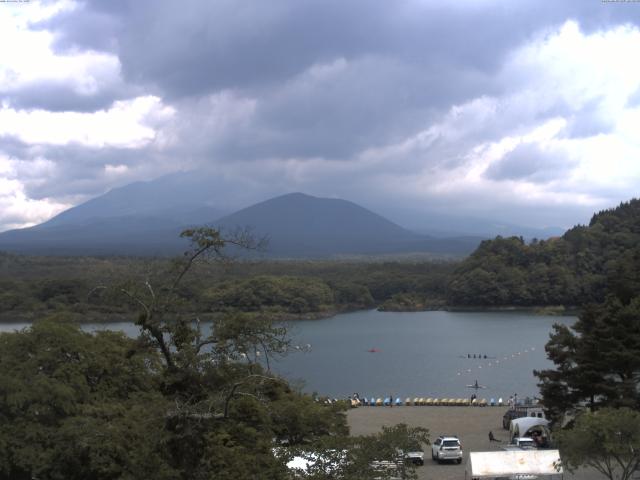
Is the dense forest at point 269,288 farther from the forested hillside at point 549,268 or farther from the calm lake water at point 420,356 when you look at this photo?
the forested hillside at point 549,268

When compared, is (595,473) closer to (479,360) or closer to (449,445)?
(449,445)

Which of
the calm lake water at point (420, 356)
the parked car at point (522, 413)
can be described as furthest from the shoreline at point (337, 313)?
the parked car at point (522, 413)

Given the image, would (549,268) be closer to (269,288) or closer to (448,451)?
(269,288)

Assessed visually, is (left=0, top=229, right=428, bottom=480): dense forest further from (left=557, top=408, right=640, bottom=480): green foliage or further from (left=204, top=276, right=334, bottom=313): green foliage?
(left=204, top=276, right=334, bottom=313): green foliage

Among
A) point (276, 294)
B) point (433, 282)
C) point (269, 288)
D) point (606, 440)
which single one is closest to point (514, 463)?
point (606, 440)

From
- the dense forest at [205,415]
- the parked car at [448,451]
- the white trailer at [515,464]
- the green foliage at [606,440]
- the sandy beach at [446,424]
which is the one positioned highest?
the dense forest at [205,415]

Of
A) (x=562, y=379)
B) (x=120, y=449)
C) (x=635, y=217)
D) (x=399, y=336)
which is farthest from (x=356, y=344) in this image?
(x=635, y=217)

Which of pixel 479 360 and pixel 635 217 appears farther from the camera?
pixel 635 217
